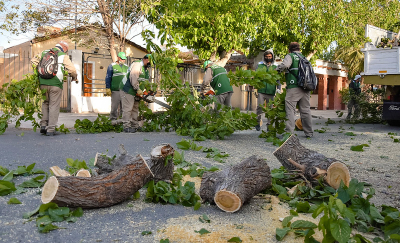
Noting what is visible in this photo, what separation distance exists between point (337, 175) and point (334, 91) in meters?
30.5

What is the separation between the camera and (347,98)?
14180mm

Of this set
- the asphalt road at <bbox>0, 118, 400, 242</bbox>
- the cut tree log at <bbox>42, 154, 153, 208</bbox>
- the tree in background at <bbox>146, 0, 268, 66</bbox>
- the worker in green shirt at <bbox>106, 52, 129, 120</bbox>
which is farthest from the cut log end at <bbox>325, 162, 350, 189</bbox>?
the tree in background at <bbox>146, 0, 268, 66</bbox>

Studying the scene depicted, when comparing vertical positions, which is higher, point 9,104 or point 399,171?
point 9,104

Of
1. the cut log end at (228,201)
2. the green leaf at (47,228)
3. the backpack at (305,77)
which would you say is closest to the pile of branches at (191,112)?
the backpack at (305,77)

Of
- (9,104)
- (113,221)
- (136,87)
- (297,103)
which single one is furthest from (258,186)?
(9,104)

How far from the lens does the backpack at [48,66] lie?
27.0 feet

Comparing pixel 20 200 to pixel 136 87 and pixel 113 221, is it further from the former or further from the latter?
pixel 136 87

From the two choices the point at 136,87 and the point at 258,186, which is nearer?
the point at 258,186

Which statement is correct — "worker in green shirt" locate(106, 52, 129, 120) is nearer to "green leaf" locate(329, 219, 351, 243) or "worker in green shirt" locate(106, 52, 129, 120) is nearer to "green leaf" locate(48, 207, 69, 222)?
"green leaf" locate(48, 207, 69, 222)

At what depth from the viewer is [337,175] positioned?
3.80 m

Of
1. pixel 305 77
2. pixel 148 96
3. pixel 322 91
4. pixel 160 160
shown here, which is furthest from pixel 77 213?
pixel 322 91

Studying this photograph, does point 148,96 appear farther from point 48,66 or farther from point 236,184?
point 236,184

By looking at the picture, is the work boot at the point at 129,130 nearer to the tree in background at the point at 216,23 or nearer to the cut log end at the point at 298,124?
the cut log end at the point at 298,124

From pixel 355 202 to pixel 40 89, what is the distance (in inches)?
284
